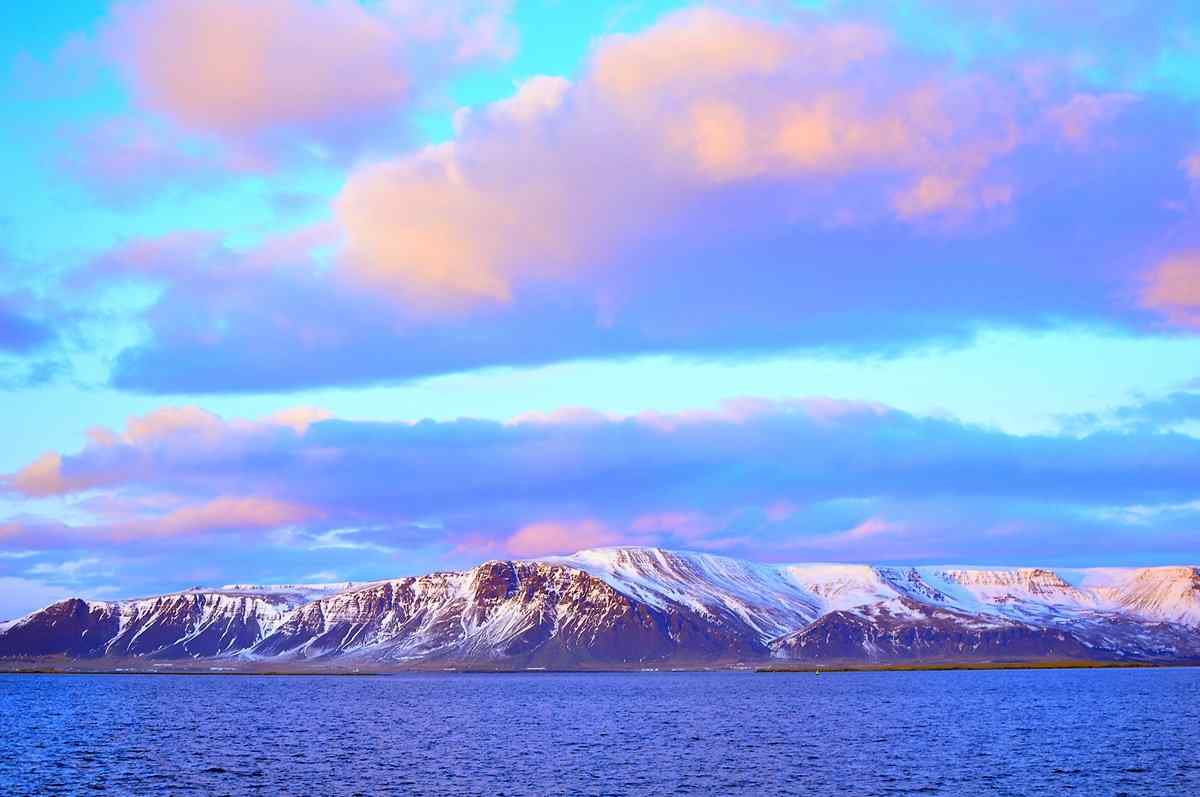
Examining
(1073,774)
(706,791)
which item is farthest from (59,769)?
(1073,774)

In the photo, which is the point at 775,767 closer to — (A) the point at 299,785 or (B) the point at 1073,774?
(B) the point at 1073,774

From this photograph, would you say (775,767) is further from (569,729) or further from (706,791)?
(569,729)

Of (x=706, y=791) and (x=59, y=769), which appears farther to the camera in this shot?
(x=59, y=769)

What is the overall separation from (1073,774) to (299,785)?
72.6 m

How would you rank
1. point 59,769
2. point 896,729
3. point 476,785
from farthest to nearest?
point 896,729 < point 59,769 < point 476,785

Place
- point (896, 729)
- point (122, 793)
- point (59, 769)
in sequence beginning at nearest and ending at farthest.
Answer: point (122, 793), point (59, 769), point (896, 729)

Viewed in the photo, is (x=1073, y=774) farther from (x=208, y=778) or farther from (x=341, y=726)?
(x=341, y=726)

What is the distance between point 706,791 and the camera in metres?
112

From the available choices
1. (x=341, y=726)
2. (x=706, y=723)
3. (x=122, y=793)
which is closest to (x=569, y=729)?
(x=706, y=723)

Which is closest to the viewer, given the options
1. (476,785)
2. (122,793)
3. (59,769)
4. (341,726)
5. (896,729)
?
(122,793)

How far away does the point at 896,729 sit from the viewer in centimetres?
18425

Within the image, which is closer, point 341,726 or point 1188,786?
point 1188,786

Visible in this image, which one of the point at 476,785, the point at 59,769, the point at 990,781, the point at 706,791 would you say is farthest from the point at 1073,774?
the point at 59,769

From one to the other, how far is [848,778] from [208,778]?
5991cm
